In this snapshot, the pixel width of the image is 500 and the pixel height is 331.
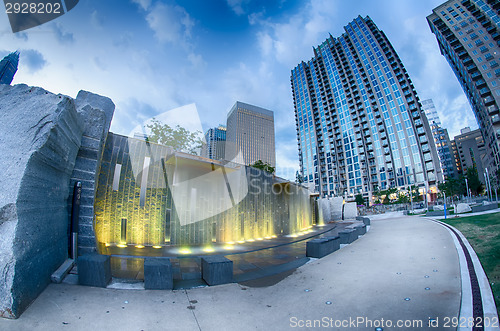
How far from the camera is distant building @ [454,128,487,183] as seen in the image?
8962cm

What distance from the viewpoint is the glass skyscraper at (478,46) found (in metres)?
45.0

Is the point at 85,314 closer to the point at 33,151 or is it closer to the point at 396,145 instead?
the point at 33,151

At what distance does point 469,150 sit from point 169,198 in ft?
444

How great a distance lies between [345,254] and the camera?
6492mm

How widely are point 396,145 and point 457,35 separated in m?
28.8

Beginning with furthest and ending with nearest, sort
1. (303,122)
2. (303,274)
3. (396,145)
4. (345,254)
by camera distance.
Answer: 1. (303,122)
2. (396,145)
3. (345,254)
4. (303,274)

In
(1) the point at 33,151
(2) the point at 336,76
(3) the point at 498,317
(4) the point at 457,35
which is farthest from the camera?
(2) the point at 336,76

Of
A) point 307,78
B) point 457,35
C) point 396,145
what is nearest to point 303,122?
point 307,78

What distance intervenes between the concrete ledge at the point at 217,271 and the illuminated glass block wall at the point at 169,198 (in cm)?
513

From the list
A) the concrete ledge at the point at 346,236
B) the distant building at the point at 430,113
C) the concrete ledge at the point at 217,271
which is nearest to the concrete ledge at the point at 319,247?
the concrete ledge at the point at 346,236

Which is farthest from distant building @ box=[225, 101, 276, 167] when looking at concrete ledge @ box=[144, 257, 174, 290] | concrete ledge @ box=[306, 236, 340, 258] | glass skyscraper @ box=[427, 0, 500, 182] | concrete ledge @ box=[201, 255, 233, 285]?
concrete ledge @ box=[144, 257, 174, 290]

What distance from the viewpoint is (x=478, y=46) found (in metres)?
47.6

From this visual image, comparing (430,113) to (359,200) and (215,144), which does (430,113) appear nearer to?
(359,200)

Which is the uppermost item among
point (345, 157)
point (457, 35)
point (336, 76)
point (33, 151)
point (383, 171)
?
point (336, 76)
